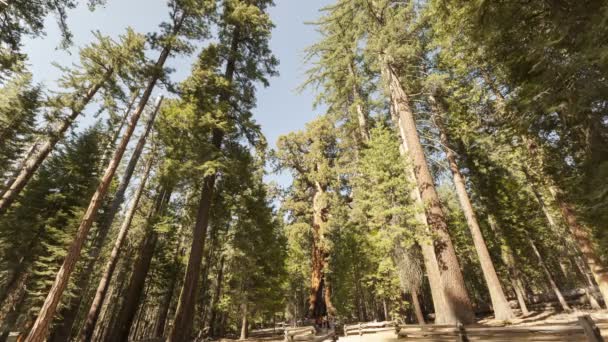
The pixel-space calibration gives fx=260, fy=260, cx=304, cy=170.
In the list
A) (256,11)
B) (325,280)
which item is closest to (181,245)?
(325,280)

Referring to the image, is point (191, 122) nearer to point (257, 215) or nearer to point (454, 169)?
point (257, 215)

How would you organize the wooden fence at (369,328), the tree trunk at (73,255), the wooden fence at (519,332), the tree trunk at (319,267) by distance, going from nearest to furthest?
1. the wooden fence at (519,332)
2. the tree trunk at (73,255)
3. the wooden fence at (369,328)
4. the tree trunk at (319,267)

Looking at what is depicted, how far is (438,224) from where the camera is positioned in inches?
381

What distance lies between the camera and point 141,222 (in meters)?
18.1

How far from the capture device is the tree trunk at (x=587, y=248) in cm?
877

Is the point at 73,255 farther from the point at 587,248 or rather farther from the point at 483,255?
the point at 587,248

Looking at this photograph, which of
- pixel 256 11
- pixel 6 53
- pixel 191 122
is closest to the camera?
pixel 6 53

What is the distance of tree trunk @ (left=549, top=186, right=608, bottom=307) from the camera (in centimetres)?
877

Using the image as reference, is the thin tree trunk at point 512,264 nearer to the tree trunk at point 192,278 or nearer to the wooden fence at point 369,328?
the wooden fence at point 369,328

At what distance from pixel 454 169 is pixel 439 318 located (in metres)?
7.80

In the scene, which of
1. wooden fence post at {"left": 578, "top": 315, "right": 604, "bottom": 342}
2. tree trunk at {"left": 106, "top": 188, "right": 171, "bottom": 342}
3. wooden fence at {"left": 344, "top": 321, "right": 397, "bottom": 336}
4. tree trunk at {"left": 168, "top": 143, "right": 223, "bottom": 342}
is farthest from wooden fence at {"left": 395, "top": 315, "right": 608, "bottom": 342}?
tree trunk at {"left": 106, "top": 188, "right": 171, "bottom": 342}

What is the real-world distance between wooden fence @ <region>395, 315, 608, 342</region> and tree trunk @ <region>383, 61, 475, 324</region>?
52 centimetres

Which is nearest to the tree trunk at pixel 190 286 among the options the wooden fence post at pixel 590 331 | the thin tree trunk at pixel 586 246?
the wooden fence post at pixel 590 331

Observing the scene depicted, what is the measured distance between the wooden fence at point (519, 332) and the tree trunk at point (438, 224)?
0.52m
